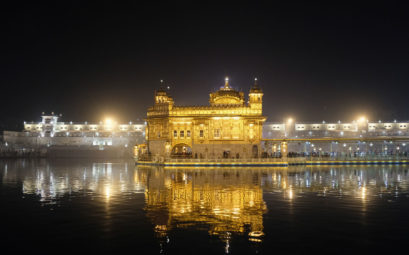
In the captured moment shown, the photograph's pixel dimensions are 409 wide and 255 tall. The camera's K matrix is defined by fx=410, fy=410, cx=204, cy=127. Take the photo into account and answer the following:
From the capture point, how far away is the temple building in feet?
209

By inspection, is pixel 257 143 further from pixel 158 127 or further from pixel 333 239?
pixel 333 239

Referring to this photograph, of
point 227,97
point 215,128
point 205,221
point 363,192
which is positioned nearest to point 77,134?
point 227,97

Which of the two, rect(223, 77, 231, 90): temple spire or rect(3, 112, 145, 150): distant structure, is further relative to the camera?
rect(3, 112, 145, 150): distant structure

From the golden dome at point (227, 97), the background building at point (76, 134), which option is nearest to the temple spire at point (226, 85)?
the golden dome at point (227, 97)

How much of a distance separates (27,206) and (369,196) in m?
20.4

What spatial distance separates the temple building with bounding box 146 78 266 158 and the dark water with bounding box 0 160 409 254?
34.2 meters

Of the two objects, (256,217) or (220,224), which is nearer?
(220,224)

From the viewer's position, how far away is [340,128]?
5074 inches

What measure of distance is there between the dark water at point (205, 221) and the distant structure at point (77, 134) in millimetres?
103912

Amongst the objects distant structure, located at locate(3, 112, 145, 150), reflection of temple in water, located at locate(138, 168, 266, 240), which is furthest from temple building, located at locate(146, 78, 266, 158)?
distant structure, located at locate(3, 112, 145, 150)

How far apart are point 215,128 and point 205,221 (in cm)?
4662

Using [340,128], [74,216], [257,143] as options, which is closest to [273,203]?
[74,216]

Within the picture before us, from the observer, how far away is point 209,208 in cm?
2091

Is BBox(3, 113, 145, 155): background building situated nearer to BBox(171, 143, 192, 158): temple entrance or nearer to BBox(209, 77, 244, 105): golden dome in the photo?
BBox(171, 143, 192, 158): temple entrance
